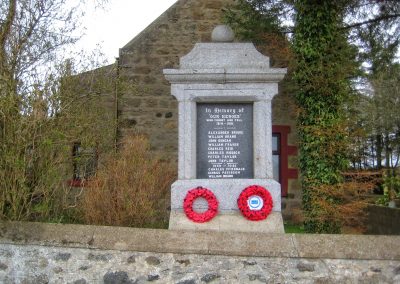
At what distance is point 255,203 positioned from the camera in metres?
6.57

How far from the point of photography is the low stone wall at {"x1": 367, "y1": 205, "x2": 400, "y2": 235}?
37.5ft

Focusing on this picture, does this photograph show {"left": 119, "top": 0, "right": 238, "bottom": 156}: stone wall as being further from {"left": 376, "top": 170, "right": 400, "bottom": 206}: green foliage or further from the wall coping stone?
the wall coping stone

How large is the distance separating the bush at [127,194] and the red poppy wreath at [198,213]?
0.95 m

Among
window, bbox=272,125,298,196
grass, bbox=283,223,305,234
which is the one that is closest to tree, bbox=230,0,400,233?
grass, bbox=283,223,305,234

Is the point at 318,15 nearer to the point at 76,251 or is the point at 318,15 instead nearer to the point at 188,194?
the point at 188,194

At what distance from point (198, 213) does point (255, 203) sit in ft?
2.57

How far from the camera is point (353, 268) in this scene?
5.43 meters

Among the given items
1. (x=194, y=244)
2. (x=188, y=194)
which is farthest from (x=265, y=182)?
(x=194, y=244)

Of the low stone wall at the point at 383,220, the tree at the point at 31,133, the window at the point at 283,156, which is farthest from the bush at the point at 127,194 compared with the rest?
the low stone wall at the point at 383,220

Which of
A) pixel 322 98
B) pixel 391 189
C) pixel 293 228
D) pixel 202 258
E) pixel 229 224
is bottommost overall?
pixel 293 228

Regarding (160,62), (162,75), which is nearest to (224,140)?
(162,75)

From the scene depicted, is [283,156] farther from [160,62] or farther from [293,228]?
[160,62]

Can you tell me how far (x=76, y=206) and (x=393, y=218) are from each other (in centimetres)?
780

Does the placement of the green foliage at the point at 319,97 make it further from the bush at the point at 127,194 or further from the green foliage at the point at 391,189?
the green foliage at the point at 391,189
